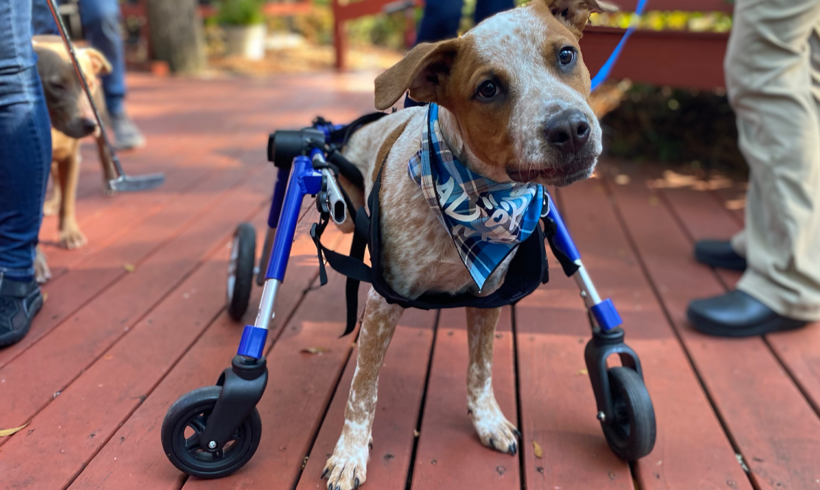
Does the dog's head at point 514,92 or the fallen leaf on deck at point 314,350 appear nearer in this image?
the dog's head at point 514,92

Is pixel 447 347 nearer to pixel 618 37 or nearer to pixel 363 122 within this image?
pixel 363 122

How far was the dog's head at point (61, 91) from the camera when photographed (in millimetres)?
2758

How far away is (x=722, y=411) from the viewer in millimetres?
2109

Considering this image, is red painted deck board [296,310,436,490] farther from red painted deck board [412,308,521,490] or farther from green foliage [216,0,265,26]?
green foliage [216,0,265,26]

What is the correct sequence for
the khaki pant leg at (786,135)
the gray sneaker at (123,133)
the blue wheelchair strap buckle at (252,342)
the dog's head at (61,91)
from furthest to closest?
the gray sneaker at (123,133) < the dog's head at (61,91) < the khaki pant leg at (786,135) < the blue wheelchair strap buckle at (252,342)

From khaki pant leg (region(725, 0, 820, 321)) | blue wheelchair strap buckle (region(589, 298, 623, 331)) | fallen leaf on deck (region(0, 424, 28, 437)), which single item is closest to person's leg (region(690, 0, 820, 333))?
khaki pant leg (region(725, 0, 820, 321))

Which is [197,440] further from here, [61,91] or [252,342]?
[61,91]

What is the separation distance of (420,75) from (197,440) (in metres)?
1.10

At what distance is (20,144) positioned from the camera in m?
2.21

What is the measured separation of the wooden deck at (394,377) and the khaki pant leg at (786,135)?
0.22 metres

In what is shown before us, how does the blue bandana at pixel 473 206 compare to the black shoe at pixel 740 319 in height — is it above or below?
above

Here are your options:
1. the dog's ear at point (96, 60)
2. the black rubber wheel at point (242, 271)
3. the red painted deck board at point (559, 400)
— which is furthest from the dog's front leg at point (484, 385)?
the dog's ear at point (96, 60)

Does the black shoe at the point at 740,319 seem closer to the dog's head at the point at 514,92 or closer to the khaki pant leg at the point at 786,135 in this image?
the khaki pant leg at the point at 786,135

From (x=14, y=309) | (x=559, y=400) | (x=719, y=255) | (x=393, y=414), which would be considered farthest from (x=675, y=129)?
(x=14, y=309)
